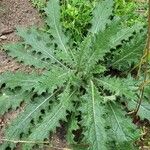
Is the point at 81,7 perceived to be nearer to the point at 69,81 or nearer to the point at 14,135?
the point at 69,81

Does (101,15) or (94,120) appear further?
(101,15)

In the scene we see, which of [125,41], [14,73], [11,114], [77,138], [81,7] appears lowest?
[77,138]

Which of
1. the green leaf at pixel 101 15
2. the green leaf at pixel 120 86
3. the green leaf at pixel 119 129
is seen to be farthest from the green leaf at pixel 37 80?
the green leaf at pixel 101 15

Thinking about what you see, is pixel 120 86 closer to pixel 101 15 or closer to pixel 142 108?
pixel 142 108

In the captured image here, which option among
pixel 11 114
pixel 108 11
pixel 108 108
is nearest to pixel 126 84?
pixel 108 108

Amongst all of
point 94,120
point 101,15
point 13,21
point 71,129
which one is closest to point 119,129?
point 94,120

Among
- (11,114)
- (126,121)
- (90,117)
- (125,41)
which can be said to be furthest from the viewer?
(125,41)
